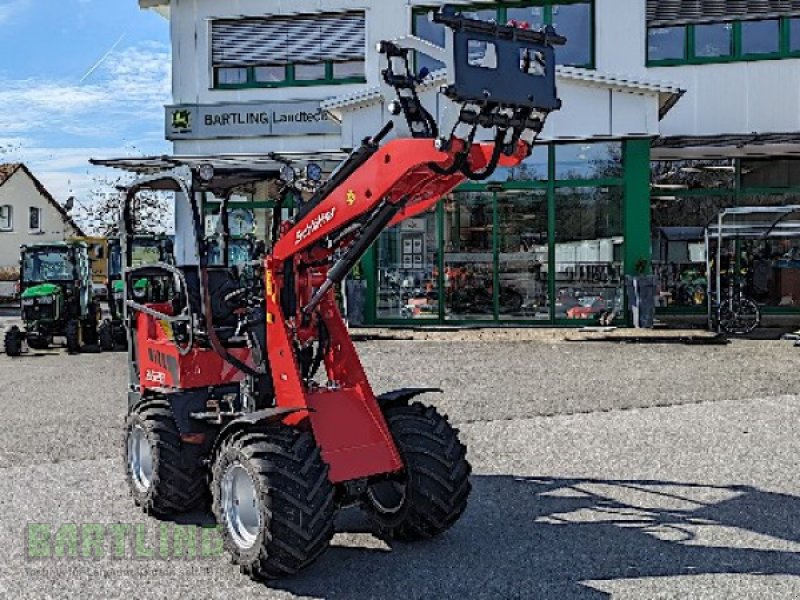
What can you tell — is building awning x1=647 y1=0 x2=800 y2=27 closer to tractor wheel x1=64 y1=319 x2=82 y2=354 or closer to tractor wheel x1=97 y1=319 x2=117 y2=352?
tractor wheel x1=97 y1=319 x2=117 y2=352

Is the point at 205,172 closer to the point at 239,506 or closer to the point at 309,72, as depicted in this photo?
the point at 239,506

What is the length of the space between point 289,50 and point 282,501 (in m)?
18.8

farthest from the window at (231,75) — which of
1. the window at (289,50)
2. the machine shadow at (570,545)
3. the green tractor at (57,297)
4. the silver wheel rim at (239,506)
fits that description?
the silver wheel rim at (239,506)

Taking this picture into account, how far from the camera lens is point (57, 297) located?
62.4 ft

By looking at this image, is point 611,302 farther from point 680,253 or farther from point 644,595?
point 644,595

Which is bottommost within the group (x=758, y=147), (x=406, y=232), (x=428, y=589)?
(x=428, y=589)

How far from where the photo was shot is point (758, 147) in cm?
2097

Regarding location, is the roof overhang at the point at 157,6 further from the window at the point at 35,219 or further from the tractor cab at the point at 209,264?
the window at the point at 35,219

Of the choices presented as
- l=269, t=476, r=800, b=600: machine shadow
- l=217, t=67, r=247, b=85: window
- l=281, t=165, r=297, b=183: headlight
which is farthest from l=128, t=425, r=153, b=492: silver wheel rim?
l=217, t=67, r=247, b=85: window

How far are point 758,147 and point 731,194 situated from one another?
4.71 feet

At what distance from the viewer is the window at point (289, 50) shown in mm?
22453

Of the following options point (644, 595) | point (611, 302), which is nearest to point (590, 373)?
point (611, 302)

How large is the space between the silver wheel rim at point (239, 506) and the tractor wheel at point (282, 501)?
0.04 ft

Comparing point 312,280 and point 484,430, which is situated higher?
point 312,280
